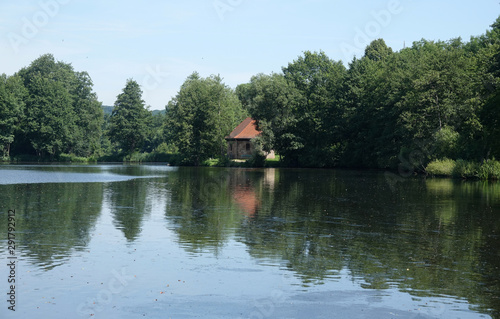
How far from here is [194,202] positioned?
1224 inches

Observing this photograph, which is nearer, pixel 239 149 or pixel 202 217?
pixel 202 217

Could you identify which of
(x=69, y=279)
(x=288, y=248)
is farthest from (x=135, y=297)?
(x=288, y=248)

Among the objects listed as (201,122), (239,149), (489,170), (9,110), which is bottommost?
(489,170)

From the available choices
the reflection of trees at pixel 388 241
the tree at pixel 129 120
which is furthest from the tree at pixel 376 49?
the reflection of trees at pixel 388 241

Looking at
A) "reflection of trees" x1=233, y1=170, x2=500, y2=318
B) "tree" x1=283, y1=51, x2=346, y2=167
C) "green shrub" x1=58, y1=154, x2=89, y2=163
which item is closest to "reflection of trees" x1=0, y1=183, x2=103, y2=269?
"reflection of trees" x1=233, y1=170, x2=500, y2=318

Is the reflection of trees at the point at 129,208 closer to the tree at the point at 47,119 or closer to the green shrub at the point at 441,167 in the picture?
the green shrub at the point at 441,167

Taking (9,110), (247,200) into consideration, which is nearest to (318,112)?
(247,200)

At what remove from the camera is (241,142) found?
108m

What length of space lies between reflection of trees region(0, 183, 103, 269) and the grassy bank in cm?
4057

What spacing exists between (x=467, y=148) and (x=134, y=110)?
314 ft

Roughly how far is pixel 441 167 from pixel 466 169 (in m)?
4.75

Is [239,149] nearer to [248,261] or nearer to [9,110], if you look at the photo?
[9,110]

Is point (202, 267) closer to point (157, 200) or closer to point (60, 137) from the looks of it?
point (157, 200)

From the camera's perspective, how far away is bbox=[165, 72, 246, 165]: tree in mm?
102562
